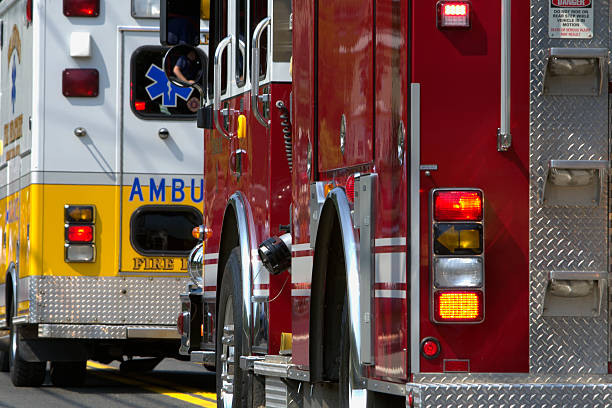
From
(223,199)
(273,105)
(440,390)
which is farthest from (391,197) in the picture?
(223,199)

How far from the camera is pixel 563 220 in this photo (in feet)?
17.3

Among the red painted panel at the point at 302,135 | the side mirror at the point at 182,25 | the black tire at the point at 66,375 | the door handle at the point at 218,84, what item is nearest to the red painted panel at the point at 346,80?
the red painted panel at the point at 302,135

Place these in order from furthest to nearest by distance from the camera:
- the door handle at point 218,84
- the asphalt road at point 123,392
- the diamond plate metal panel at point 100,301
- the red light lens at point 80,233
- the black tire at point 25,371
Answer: the black tire at point 25,371, the red light lens at point 80,233, the diamond plate metal panel at point 100,301, the asphalt road at point 123,392, the door handle at point 218,84

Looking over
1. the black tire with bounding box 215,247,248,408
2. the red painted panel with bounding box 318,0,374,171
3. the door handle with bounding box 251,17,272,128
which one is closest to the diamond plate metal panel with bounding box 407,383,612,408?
the red painted panel with bounding box 318,0,374,171

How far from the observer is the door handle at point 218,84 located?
356 inches

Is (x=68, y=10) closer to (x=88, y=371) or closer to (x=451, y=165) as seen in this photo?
(x=88, y=371)

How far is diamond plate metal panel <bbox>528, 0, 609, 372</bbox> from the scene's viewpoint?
523 cm

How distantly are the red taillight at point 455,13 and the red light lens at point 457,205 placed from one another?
23.6 inches

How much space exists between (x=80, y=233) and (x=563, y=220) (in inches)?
302

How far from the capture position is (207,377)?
49.5 ft

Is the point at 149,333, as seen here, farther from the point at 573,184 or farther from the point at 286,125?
the point at 573,184

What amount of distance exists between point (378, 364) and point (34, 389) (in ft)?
25.9

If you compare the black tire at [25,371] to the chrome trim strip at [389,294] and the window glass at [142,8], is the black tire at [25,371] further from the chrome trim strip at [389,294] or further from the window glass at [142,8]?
the chrome trim strip at [389,294]

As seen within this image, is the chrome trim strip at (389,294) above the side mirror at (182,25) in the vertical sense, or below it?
below
